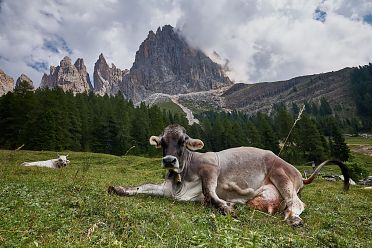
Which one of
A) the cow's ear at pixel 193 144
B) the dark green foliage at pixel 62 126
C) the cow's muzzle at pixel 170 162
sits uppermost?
the dark green foliage at pixel 62 126

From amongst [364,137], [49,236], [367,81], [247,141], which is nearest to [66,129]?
[247,141]

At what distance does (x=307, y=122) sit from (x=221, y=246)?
313 feet

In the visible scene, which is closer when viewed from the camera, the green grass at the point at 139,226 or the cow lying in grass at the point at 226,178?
the green grass at the point at 139,226

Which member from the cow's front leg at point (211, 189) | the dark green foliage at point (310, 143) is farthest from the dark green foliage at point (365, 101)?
the cow's front leg at point (211, 189)

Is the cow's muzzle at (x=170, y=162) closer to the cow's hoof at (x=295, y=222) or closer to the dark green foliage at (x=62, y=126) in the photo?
the cow's hoof at (x=295, y=222)

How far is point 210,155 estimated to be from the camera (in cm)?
1084

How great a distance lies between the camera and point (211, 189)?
9570 mm

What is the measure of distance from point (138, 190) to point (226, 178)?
272 cm

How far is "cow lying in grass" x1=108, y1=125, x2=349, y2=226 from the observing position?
972 cm

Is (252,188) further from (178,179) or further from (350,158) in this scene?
(350,158)

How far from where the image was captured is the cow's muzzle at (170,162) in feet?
31.3

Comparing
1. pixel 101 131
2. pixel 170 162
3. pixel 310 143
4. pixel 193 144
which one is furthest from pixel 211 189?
pixel 310 143

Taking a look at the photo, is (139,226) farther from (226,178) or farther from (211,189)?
(226,178)

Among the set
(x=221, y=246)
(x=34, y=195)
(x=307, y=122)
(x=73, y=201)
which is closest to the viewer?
(x=221, y=246)
